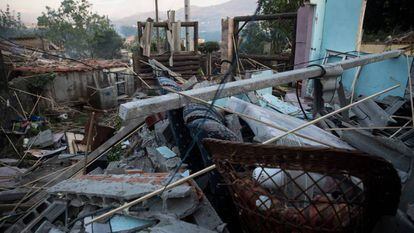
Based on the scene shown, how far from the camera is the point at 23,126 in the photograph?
9055mm

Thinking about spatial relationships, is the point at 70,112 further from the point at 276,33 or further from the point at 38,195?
the point at 276,33

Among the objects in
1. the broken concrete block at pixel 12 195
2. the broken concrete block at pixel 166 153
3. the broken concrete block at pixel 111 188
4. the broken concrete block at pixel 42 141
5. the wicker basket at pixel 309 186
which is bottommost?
the broken concrete block at pixel 42 141

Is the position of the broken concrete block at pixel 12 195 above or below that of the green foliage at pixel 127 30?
below

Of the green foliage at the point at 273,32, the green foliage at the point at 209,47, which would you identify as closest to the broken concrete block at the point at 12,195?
the green foliage at the point at 273,32

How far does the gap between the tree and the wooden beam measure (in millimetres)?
24052

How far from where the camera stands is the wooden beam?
196 cm

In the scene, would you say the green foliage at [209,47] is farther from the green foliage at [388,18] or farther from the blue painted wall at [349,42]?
the blue painted wall at [349,42]

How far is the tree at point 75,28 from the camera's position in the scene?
2512 cm

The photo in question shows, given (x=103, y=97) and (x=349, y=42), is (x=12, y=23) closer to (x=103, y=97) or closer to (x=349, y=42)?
(x=103, y=97)

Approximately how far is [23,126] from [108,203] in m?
8.11

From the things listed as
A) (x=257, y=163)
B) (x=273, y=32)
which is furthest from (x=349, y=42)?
(x=273, y=32)

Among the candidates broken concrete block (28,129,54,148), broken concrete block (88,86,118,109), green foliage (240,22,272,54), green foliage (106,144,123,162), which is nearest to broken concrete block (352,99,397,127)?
green foliage (106,144,123,162)

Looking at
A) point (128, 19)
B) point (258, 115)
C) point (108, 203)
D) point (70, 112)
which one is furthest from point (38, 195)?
point (128, 19)

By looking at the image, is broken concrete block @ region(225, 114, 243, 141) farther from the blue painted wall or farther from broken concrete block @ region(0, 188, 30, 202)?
broken concrete block @ region(0, 188, 30, 202)
